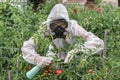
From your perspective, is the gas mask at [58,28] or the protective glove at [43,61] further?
the gas mask at [58,28]

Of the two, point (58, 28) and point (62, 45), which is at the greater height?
point (58, 28)

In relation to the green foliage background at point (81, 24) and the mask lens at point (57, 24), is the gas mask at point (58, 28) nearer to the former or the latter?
the mask lens at point (57, 24)

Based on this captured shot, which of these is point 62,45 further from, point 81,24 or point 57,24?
point 81,24

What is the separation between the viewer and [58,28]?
460cm

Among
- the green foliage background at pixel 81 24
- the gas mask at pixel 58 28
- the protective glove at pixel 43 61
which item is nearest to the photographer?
the green foliage background at pixel 81 24

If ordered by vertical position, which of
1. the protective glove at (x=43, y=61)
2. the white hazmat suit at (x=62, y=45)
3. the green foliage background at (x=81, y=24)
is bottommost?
the green foliage background at (x=81, y=24)

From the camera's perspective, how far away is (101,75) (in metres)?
3.96

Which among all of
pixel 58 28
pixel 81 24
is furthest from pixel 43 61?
pixel 81 24

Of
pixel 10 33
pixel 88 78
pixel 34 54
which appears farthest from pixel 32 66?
pixel 10 33

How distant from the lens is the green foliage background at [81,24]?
418cm

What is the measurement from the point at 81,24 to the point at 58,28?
1827 millimetres

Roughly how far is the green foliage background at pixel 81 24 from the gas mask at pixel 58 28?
0.56 feet

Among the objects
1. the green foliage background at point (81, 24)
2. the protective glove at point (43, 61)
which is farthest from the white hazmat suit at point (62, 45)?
the green foliage background at point (81, 24)

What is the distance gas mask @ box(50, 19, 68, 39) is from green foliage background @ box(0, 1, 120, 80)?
6.8 inches
